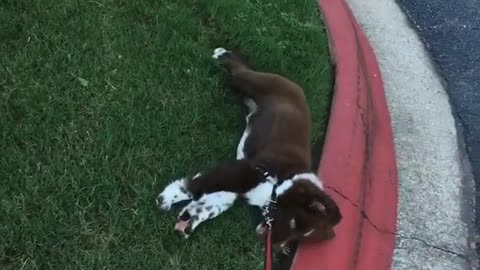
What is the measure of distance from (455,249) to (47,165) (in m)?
2.36

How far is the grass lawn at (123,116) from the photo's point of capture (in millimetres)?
4094

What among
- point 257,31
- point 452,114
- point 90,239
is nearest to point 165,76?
point 257,31

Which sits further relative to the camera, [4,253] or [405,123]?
[405,123]

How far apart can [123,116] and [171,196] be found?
2.16ft

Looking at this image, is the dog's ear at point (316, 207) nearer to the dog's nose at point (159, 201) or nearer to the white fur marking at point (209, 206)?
the white fur marking at point (209, 206)

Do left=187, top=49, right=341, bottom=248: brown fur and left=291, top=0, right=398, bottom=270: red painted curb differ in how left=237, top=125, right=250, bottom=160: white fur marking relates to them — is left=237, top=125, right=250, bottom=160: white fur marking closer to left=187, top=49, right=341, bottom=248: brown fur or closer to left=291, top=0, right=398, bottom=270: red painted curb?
left=187, top=49, right=341, bottom=248: brown fur

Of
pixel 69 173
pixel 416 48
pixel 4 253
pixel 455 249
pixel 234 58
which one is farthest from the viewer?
pixel 416 48

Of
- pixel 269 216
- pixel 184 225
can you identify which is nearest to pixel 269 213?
pixel 269 216

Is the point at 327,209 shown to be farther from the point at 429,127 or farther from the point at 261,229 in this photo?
the point at 429,127

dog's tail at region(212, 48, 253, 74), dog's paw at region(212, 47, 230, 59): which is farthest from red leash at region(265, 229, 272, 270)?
dog's paw at region(212, 47, 230, 59)

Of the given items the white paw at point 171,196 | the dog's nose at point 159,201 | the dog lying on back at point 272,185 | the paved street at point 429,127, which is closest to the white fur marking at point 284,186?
the dog lying on back at point 272,185

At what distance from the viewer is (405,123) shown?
19.7 feet

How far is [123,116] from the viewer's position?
479 centimetres

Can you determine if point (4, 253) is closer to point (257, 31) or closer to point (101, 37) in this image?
point (101, 37)
